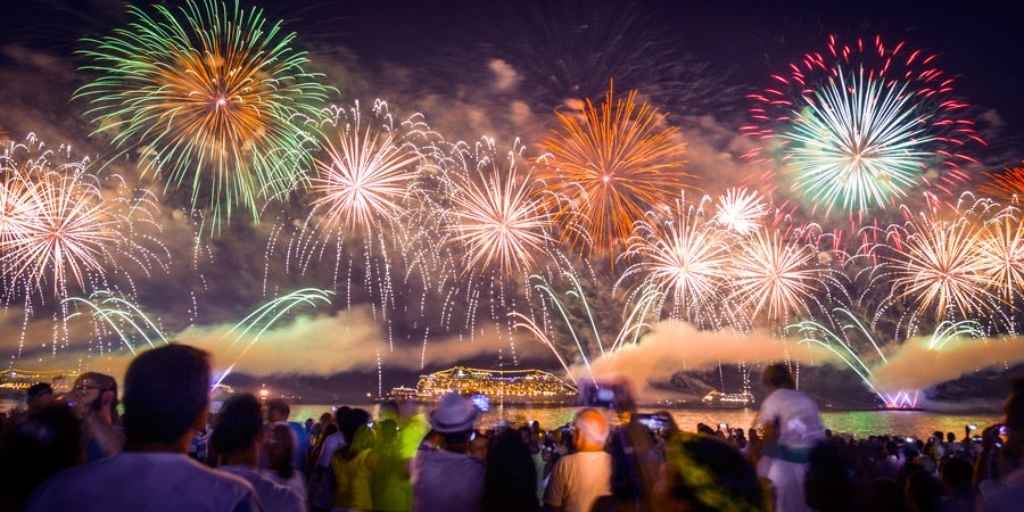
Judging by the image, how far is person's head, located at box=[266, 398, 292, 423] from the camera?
753 cm

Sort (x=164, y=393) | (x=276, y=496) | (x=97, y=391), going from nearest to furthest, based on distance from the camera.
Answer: (x=164, y=393), (x=276, y=496), (x=97, y=391)

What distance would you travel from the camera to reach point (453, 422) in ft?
16.8

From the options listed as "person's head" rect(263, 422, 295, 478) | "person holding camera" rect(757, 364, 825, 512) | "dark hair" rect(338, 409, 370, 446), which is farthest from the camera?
"person's head" rect(263, 422, 295, 478)

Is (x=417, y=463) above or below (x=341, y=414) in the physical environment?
below

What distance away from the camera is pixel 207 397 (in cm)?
292

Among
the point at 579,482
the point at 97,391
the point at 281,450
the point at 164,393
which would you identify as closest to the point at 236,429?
the point at 281,450

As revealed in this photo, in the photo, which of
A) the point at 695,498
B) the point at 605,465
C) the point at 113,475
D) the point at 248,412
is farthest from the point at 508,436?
the point at 113,475

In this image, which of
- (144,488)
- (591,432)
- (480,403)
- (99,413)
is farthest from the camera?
(480,403)

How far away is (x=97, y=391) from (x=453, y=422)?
114 inches

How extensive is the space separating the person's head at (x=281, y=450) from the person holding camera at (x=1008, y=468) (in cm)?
428

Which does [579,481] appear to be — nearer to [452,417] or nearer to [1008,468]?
[452,417]

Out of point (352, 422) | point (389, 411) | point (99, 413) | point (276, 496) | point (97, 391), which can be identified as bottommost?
point (276, 496)

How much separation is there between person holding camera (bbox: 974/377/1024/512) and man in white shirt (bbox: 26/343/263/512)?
12.8ft

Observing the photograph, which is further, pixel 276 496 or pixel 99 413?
pixel 99 413
